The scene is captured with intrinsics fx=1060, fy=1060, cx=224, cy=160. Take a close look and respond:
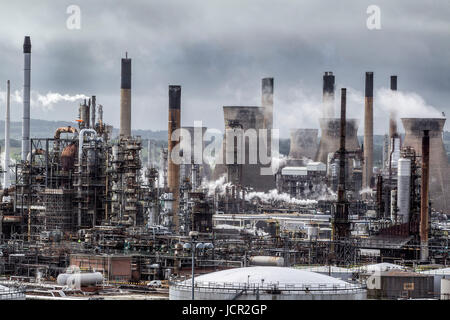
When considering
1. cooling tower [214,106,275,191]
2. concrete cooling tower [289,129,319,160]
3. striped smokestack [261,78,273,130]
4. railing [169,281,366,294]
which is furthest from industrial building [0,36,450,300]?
concrete cooling tower [289,129,319,160]

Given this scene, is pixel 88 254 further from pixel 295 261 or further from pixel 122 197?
pixel 295 261

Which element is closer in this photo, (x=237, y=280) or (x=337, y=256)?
(x=237, y=280)

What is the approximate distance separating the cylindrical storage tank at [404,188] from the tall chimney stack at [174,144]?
11759 millimetres

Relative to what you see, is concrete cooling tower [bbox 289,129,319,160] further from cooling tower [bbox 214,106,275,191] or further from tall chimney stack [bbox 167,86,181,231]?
tall chimney stack [bbox 167,86,181,231]

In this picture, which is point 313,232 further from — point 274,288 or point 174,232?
point 274,288

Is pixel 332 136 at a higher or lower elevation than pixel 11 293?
higher

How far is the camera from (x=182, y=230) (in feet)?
178

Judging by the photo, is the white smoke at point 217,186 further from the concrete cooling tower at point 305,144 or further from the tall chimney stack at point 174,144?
the concrete cooling tower at point 305,144

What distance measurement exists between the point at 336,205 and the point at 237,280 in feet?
80.9

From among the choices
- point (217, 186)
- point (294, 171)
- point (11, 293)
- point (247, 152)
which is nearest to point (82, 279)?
point (11, 293)

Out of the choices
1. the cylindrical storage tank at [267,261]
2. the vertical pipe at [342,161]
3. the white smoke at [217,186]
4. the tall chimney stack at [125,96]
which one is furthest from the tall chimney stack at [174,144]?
the cylindrical storage tank at [267,261]

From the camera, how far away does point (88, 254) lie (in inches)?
1703

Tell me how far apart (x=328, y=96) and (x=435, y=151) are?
669 inches
